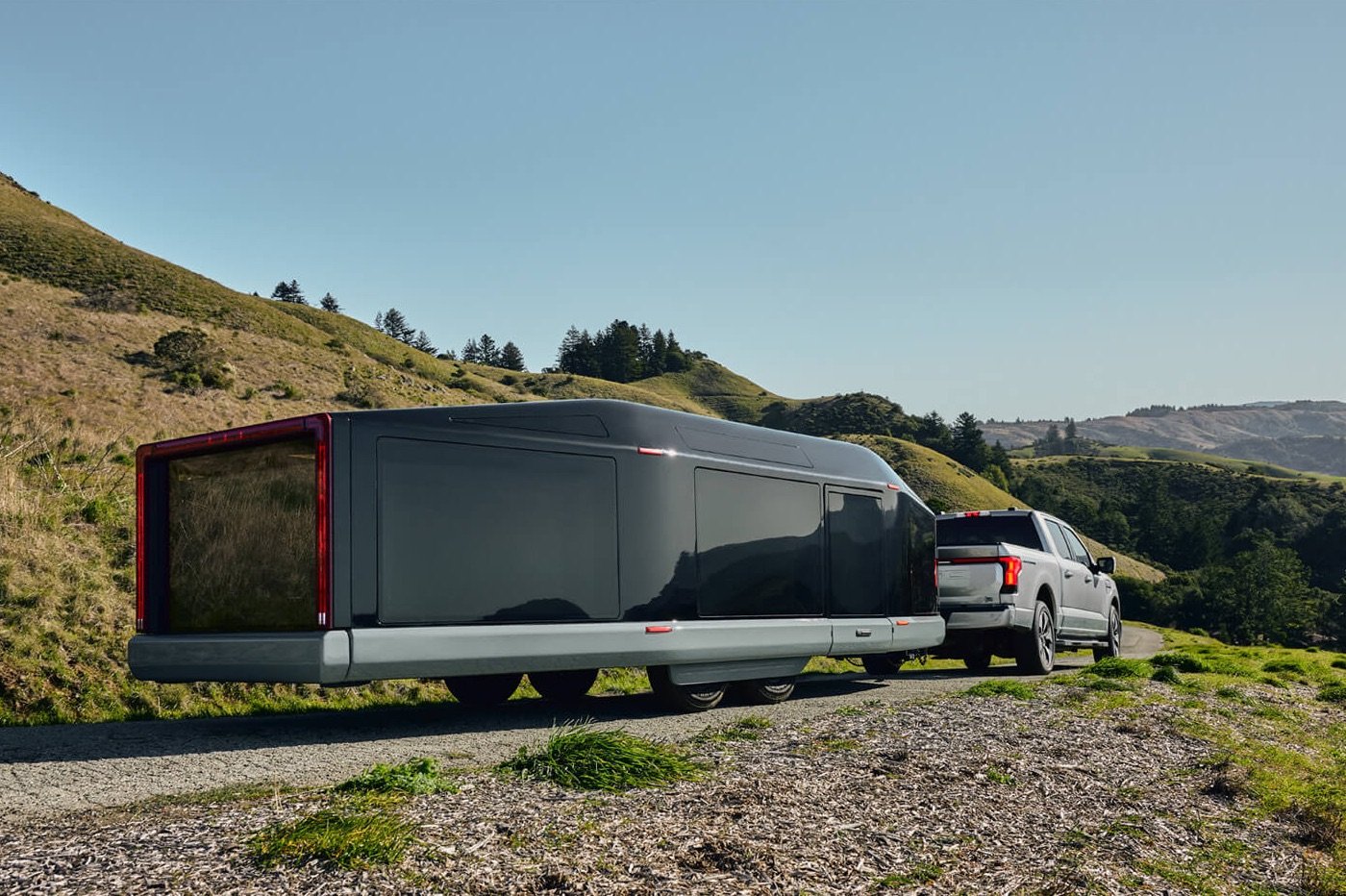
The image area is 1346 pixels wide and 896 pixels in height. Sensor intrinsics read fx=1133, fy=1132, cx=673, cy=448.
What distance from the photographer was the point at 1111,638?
61.4 feet

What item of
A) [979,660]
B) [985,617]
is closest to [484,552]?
[985,617]

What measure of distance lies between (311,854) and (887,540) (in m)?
9.61

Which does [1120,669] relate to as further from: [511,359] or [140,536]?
[511,359]

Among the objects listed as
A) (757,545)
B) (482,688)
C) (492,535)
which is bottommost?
(482,688)

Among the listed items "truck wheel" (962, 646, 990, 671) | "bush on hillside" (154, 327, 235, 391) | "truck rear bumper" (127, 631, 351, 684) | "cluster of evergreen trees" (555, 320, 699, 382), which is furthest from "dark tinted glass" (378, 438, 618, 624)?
"cluster of evergreen trees" (555, 320, 699, 382)

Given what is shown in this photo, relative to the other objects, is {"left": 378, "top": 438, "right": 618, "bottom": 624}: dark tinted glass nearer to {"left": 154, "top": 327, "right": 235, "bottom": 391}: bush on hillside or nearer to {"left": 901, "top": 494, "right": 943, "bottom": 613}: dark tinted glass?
{"left": 901, "top": 494, "right": 943, "bottom": 613}: dark tinted glass

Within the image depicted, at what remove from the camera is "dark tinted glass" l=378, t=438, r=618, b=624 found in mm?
8414

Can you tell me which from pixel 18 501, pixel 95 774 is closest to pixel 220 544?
pixel 95 774

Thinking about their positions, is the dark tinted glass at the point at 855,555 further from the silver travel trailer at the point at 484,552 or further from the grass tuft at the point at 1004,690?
the grass tuft at the point at 1004,690

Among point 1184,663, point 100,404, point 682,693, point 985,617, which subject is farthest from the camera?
point 100,404

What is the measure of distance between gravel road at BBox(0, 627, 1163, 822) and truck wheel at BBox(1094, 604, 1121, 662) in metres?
7.61

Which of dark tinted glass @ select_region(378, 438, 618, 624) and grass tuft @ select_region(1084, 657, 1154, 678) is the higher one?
dark tinted glass @ select_region(378, 438, 618, 624)

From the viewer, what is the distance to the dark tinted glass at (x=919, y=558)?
44.7ft

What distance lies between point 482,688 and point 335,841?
708 centimetres
